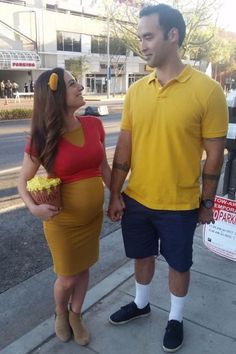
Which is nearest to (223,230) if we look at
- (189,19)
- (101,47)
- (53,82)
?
(53,82)

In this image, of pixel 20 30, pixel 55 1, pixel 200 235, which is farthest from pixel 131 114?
pixel 55 1

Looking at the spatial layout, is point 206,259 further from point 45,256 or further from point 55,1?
point 55,1

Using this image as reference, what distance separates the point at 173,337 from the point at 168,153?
1.17 metres

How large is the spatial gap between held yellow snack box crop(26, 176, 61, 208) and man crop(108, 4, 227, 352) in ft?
1.73

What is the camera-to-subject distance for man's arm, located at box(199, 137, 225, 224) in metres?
2.27

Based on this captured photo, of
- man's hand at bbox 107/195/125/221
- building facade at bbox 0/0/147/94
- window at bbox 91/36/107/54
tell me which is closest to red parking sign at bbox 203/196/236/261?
man's hand at bbox 107/195/125/221

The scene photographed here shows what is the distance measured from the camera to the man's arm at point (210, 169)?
2273 mm

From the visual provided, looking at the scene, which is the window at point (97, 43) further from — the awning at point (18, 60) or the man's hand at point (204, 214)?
the man's hand at point (204, 214)

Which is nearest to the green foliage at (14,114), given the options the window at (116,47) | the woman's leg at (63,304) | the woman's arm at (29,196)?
the woman's leg at (63,304)

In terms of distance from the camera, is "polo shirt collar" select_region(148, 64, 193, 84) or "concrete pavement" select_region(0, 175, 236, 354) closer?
"polo shirt collar" select_region(148, 64, 193, 84)

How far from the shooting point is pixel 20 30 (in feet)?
133

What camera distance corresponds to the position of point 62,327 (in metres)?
2.58

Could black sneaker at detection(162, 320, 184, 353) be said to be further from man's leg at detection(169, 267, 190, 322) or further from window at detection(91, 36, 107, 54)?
window at detection(91, 36, 107, 54)

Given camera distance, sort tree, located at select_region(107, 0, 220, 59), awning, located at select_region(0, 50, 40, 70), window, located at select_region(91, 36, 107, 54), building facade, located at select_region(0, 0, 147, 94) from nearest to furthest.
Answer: tree, located at select_region(107, 0, 220, 59)
awning, located at select_region(0, 50, 40, 70)
building facade, located at select_region(0, 0, 147, 94)
window, located at select_region(91, 36, 107, 54)
